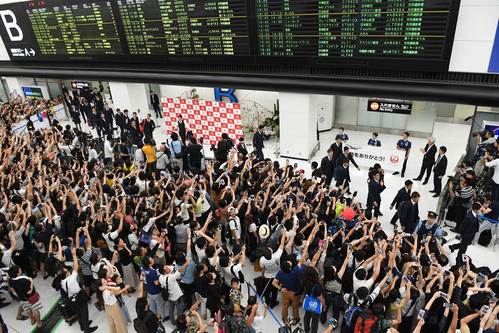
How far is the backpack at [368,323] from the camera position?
4.06m

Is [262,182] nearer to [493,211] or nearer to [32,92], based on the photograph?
[493,211]

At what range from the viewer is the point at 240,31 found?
887 cm

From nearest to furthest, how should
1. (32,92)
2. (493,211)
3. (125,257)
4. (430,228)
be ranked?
(125,257)
(430,228)
(493,211)
(32,92)

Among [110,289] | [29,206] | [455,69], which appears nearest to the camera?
[110,289]

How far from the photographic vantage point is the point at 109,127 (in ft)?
43.0

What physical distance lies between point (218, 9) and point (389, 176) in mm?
6441

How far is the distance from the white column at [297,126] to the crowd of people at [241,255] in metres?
1.92

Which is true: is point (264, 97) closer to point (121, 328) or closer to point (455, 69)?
point (455, 69)

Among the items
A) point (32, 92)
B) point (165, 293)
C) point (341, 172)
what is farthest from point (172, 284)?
point (32, 92)

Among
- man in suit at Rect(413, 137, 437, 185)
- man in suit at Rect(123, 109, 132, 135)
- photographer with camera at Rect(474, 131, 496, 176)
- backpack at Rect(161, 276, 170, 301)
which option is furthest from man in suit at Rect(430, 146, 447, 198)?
man in suit at Rect(123, 109, 132, 135)

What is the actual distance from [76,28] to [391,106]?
10.1 metres

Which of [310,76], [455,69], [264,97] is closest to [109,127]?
[264,97]

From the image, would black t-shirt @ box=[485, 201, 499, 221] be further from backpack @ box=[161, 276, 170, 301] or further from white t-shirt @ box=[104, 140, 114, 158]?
white t-shirt @ box=[104, 140, 114, 158]

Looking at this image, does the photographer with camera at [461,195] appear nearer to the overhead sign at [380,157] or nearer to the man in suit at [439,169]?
the man in suit at [439,169]
